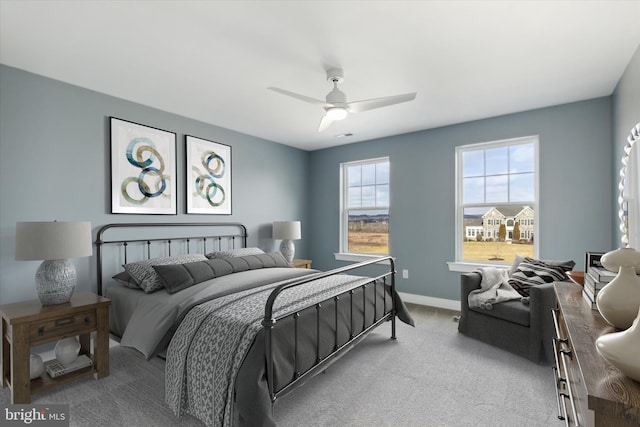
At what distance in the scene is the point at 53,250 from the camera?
87.9 inches

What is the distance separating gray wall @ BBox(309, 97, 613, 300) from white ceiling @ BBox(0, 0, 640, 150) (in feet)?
1.15

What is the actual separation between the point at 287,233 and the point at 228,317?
260 cm

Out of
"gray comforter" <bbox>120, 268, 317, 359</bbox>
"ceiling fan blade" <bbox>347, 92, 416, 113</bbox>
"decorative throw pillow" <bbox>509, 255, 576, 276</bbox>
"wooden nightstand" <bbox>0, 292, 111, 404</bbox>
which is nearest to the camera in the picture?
"wooden nightstand" <bbox>0, 292, 111, 404</bbox>

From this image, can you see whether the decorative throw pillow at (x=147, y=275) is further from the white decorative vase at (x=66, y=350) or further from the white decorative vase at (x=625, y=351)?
the white decorative vase at (x=625, y=351)

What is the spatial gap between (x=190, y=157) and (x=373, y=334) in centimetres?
290

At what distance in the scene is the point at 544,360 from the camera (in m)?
2.64

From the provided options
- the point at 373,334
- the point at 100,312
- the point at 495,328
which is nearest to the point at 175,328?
the point at 100,312

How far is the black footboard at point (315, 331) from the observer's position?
1.73 meters

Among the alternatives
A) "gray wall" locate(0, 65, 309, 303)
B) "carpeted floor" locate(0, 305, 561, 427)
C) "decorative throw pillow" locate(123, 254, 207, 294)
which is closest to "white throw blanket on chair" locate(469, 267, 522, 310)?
"carpeted floor" locate(0, 305, 561, 427)

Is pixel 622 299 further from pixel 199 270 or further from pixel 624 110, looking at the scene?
pixel 199 270

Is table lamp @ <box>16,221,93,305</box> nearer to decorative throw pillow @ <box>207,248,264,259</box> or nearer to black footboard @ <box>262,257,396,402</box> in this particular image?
decorative throw pillow @ <box>207,248,264,259</box>

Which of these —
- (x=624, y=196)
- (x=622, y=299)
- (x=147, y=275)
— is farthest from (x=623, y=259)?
(x=147, y=275)

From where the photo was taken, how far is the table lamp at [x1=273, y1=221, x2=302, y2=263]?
4551 mm

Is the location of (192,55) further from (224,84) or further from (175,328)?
(175,328)
